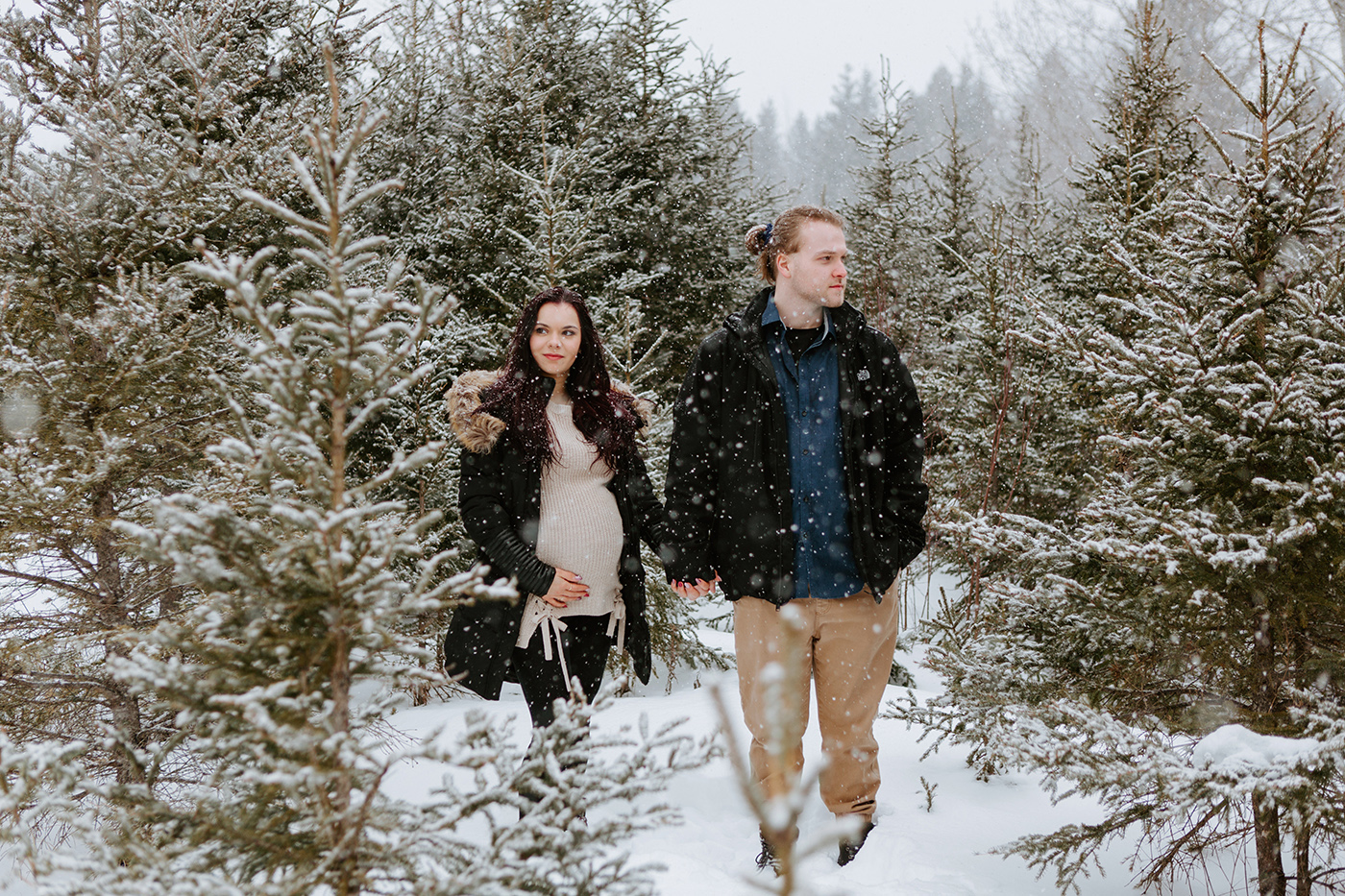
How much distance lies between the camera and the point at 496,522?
319 centimetres

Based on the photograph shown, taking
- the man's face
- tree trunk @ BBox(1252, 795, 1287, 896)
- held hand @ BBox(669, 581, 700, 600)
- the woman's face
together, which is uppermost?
the man's face

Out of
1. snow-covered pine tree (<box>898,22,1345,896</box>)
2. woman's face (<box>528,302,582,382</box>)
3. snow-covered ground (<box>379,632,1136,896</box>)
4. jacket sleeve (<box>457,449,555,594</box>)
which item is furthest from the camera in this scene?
woman's face (<box>528,302,582,382</box>)

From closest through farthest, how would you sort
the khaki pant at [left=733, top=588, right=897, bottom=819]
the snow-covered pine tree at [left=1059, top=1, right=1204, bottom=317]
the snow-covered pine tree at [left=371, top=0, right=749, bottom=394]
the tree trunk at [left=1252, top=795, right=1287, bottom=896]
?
the tree trunk at [left=1252, top=795, right=1287, bottom=896]
the khaki pant at [left=733, top=588, right=897, bottom=819]
the snow-covered pine tree at [left=1059, top=1, right=1204, bottom=317]
the snow-covered pine tree at [left=371, top=0, right=749, bottom=394]

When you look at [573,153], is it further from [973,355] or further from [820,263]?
[820,263]

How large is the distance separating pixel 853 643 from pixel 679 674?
3.75 metres

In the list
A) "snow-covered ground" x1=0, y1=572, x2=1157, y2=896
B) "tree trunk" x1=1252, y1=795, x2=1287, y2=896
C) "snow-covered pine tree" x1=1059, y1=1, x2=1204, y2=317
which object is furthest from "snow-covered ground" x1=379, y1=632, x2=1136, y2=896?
"snow-covered pine tree" x1=1059, y1=1, x2=1204, y2=317

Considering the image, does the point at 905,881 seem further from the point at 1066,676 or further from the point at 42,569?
the point at 42,569

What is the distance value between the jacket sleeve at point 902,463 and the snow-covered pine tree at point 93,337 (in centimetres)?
309

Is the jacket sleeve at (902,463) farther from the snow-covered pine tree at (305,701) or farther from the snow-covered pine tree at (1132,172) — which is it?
the snow-covered pine tree at (1132,172)

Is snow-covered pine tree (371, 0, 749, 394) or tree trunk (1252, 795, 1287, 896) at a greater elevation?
snow-covered pine tree (371, 0, 749, 394)

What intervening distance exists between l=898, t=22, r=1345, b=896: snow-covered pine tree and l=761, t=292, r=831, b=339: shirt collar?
90 centimetres

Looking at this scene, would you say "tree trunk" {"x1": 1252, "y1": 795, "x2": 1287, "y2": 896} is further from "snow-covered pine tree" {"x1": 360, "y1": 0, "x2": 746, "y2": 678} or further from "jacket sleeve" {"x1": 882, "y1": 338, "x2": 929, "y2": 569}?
"snow-covered pine tree" {"x1": 360, "y1": 0, "x2": 746, "y2": 678}

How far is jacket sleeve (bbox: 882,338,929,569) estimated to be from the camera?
3277 mm

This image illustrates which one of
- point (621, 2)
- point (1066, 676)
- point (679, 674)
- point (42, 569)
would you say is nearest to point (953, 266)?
point (621, 2)
